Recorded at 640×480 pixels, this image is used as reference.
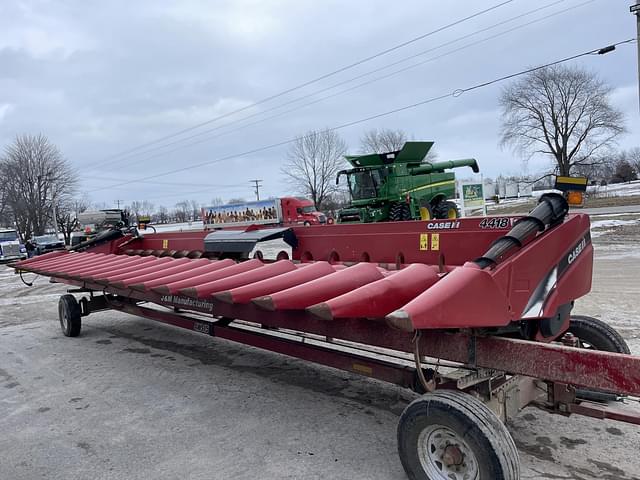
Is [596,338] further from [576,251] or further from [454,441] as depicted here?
[454,441]

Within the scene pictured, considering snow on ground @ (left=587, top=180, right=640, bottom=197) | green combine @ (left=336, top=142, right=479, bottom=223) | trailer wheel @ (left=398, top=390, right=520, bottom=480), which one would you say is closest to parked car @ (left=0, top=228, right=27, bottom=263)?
green combine @ (left=336, top=142, right=479, bottom=223)

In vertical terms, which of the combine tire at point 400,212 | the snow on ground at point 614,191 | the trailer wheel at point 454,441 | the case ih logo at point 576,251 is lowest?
the trailer wheel at point 454,441

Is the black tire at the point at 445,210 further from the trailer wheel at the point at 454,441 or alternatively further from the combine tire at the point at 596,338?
the trailer wheel at the point at 454,441

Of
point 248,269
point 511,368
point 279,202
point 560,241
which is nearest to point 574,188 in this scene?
point 560,241

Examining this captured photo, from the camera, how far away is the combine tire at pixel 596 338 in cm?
341

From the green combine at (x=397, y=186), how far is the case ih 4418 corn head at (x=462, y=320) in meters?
15.0

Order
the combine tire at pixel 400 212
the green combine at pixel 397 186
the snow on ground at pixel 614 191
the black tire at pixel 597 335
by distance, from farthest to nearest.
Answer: the snow on ground at pixel 614 191 → the green combine at pixel 397 186 → the combine tire at pixel 400 212 → the black tire at pixel 597 335

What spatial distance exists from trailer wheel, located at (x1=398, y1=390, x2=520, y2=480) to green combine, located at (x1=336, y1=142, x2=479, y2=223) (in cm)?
1620

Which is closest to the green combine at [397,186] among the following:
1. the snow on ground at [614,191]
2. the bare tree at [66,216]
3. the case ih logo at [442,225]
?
the case ih logo at [442,225]

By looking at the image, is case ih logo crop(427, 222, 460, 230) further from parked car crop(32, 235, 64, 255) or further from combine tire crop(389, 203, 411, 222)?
parked car crop(32, 235, 64, 255)

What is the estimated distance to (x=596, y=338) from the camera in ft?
11.9

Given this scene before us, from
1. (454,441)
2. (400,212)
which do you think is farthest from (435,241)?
(400,212)

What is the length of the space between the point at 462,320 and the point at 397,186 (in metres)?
17.0

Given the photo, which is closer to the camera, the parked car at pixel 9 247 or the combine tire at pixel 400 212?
the combine tire at pixel 400 212
